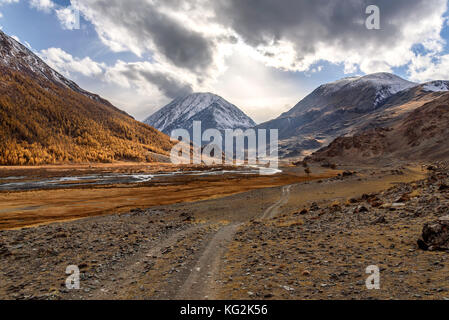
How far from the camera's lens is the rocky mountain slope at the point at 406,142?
111000 mm

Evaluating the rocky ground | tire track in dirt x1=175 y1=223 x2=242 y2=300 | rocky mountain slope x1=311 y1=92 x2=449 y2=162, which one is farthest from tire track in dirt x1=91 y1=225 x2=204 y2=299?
rocky mountain slope x1=311 y1=92 x2=449 y2=162

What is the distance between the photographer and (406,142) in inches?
5089

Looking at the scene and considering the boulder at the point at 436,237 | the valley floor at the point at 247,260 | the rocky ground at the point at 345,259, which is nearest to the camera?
the rocky ground at the point at 345,259

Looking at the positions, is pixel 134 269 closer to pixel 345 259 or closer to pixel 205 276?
pixel 205 276

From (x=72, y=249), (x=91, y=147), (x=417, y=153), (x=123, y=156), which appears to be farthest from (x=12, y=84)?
(x=417, y=153)

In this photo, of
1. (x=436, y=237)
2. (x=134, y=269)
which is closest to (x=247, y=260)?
(x=134, y=269)

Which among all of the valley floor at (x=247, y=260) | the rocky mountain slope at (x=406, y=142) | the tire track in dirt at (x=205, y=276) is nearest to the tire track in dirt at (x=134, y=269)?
the valley floor at (x=247, y=260)

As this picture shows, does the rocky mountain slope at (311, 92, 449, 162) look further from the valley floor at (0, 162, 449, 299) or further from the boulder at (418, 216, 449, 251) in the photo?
the boulder at (418, 216, 449, 251)

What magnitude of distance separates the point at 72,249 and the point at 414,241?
17079mm

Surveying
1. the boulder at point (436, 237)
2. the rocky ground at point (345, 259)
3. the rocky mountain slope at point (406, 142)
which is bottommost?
the rocky ground at point (345, 259)

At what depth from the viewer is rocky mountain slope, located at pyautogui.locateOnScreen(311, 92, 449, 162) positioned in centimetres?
11100

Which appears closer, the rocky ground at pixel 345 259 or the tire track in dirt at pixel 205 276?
the rocky ground at pixel 345 259

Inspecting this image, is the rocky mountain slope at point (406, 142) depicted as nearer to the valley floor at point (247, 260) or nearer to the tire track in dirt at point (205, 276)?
the valley floor at point (247, 260)

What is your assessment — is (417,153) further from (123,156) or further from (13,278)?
(123,156)
